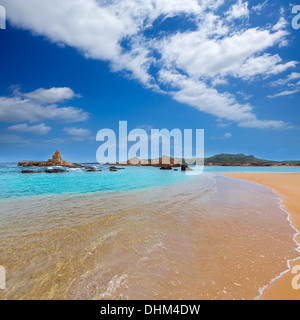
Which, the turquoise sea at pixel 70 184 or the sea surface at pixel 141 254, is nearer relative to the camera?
the sea surface at pixel 141 254

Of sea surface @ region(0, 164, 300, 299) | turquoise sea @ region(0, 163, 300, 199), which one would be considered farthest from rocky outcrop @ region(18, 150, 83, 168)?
sea surface @ region(0, 164, 300, 299)

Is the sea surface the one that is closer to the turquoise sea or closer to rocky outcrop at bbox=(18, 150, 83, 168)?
the turquoise sea

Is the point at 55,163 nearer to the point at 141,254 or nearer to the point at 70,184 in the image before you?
the point at 70,184

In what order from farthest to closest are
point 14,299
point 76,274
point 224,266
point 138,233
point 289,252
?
point 138,233 < point 289,252 < point 224,266 < point 76,274 < point 14,299

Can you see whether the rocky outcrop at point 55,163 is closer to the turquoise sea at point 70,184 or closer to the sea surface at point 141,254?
Answer: the turquoise sea at point 70,184

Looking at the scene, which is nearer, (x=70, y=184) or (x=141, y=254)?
(x=141, y=254)

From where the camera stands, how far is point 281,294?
8.81ft

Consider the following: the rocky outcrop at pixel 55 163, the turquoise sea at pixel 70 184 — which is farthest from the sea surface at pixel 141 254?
the rocky outcrop at pixel 55 163

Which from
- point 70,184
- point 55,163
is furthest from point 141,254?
point 55,163

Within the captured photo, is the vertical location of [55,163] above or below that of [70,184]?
above
